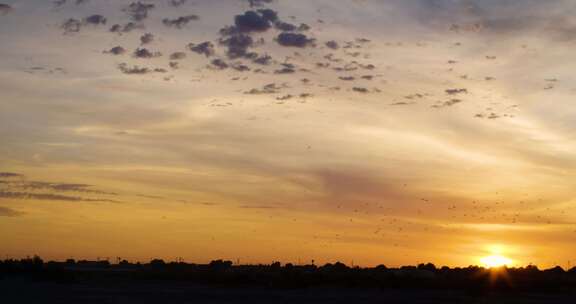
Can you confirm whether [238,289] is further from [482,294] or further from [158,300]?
[482,294]

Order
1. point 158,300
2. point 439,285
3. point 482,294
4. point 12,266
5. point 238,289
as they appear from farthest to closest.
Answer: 1. point 12,266
2. point 439,285
3. point 238,289
4. point 482,294
5. point 158,300

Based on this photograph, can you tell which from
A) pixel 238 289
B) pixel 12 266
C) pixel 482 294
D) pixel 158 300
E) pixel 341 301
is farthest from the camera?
pixel 12 266

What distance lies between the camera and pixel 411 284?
90.2 m

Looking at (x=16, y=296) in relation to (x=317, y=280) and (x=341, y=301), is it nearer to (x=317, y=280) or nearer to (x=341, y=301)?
(x=341, y=301)

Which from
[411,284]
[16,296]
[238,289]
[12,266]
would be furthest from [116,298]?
[12,266]

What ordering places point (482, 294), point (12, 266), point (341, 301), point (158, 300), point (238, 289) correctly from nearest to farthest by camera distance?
point (158, 300)
point (341, 301)
point (482, 294)
point (238, 289)
point (12, 266)

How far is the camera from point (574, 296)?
73750 millimetres

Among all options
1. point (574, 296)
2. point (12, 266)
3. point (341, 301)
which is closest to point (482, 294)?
point (574, 296)

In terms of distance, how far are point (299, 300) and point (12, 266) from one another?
53.8 metres

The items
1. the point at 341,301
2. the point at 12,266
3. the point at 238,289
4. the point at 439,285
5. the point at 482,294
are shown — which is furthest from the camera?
A: the point at 12,266

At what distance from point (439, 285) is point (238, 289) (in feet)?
85.1

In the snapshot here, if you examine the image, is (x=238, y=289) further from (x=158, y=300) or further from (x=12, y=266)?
(x=12, y=266)

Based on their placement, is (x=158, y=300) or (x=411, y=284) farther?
(x=411, y=284)

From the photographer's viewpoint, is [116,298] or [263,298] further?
[263,298]
